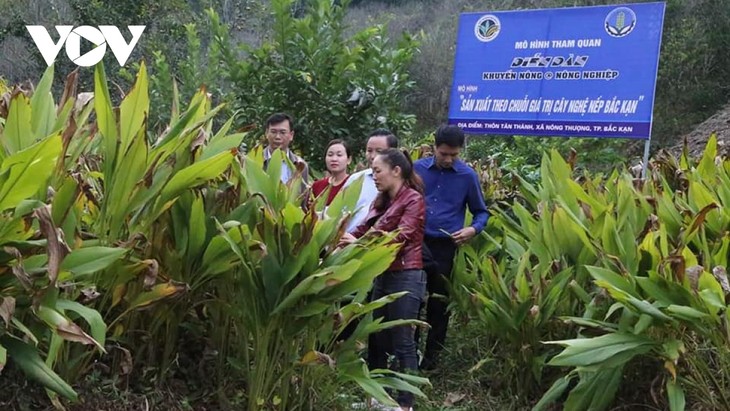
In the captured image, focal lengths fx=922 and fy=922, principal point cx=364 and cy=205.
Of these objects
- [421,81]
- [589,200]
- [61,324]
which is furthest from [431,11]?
[61,324]

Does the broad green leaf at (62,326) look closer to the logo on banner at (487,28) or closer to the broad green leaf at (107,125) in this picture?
the broad green leaf at (107,125)

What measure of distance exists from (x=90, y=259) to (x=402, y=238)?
2097 millimetres

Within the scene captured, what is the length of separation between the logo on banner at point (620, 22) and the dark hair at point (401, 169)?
364 centimetres

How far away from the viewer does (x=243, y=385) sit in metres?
4.16

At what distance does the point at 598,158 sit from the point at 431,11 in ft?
61.7

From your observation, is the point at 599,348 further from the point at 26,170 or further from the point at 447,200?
the point at 26,170

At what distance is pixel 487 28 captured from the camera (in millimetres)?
9109

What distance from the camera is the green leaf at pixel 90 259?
319 cm

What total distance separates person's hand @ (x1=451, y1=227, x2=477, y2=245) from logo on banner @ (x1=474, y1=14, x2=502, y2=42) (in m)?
3.92

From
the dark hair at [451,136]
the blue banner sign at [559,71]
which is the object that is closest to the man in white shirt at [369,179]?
the dark hair at [451,136]

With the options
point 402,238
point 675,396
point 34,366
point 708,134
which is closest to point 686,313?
point 675,396

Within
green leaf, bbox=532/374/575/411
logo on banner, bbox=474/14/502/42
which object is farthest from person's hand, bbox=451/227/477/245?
logo on banner, bbox=474/14/502/42

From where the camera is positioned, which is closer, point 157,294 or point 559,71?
point 157,294

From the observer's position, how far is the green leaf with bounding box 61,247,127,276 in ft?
10.5
